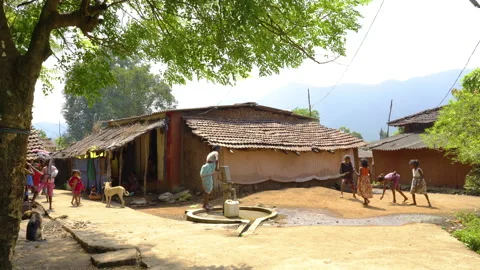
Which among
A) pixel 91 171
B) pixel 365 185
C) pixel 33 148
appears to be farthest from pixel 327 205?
pixel 91 171

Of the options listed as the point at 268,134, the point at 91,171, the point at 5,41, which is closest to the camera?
the point at 5,41

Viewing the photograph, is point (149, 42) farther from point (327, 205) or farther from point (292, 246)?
point (327, 205)

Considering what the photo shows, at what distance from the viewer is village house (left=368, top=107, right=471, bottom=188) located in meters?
19.4

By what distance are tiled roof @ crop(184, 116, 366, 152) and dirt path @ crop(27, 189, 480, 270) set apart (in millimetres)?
6814

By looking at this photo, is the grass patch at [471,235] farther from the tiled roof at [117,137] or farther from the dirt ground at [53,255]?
the tiled roof at [117,137]

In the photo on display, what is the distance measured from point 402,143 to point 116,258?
1990 centimetres

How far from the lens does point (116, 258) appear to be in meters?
5.30

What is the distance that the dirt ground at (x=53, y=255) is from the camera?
212 inches

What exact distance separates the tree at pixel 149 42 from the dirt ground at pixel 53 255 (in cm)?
131

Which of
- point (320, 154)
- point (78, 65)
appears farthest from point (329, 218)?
point (320, 154)

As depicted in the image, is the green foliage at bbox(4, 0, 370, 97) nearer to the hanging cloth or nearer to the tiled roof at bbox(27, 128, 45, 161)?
the tiled roof at bbox(27, 128, 45, 161)

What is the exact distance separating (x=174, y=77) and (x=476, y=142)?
7375 millimetres

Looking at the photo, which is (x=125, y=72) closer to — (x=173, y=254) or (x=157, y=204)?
(x=157, y=204)

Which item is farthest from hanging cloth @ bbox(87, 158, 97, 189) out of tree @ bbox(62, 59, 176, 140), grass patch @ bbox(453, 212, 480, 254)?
tree @ bbox(62, 59, 176, 140)
